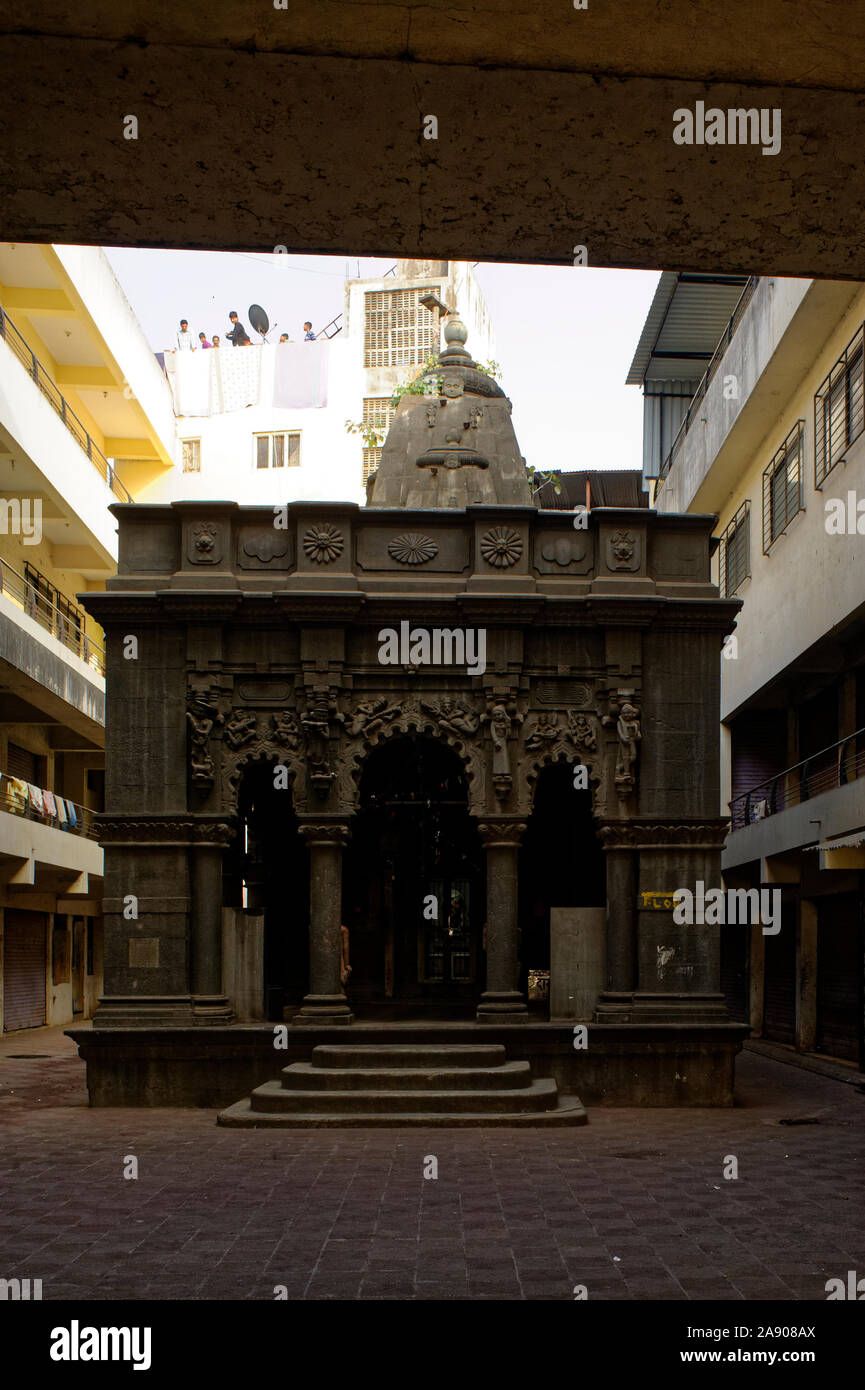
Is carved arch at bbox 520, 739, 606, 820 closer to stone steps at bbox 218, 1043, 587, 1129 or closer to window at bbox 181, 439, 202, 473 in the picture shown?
stone steps at bbox 218, 1043, 587, 1129

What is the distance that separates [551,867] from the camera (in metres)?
22.4

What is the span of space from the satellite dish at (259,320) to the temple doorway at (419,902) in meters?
34.4

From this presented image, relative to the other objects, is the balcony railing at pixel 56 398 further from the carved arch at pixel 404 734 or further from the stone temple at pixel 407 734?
the carved arch at pixel 404 734

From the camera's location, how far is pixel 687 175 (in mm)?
4625

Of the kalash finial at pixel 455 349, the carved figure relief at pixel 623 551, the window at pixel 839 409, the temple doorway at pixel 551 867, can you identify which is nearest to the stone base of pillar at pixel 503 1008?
the temple doorway at pixel 551 867

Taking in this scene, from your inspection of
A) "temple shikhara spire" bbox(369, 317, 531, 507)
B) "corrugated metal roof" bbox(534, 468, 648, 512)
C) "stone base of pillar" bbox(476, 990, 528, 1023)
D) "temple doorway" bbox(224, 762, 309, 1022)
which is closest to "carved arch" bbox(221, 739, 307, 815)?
"temple doorway" bbox(224, 762, 309, 1022)

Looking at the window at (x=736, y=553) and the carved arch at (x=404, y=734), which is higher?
the window at (x=736, y=553)

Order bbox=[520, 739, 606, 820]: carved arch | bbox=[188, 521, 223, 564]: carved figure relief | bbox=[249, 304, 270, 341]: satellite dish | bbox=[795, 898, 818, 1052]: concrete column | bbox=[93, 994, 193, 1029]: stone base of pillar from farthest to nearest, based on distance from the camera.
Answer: bbox=[249, 304, 270, 341]: satellite dish < bbox=[795, 898, 818, 1052]: concrete column < bbox=[188, 521, 223, 564]: carved figure relief < bbox=[520, 739, 606, 820]: carved arch < bbox=[93, 994, 193, 1029]: stone base of pillar

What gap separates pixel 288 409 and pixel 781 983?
102ft

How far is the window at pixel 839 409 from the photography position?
18.6m

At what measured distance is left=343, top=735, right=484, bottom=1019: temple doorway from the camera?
22.0 meters

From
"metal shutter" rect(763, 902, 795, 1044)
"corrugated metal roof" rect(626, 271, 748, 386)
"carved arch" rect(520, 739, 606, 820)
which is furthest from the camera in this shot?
"corrugated metal roof" rect(626, 271, 748, 386)

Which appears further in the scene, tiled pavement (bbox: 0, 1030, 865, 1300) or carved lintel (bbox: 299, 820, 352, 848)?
carved lintel (bbox: 299, 820, 352, 848)

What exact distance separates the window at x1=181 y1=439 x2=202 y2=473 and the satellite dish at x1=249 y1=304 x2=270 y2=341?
585cm
